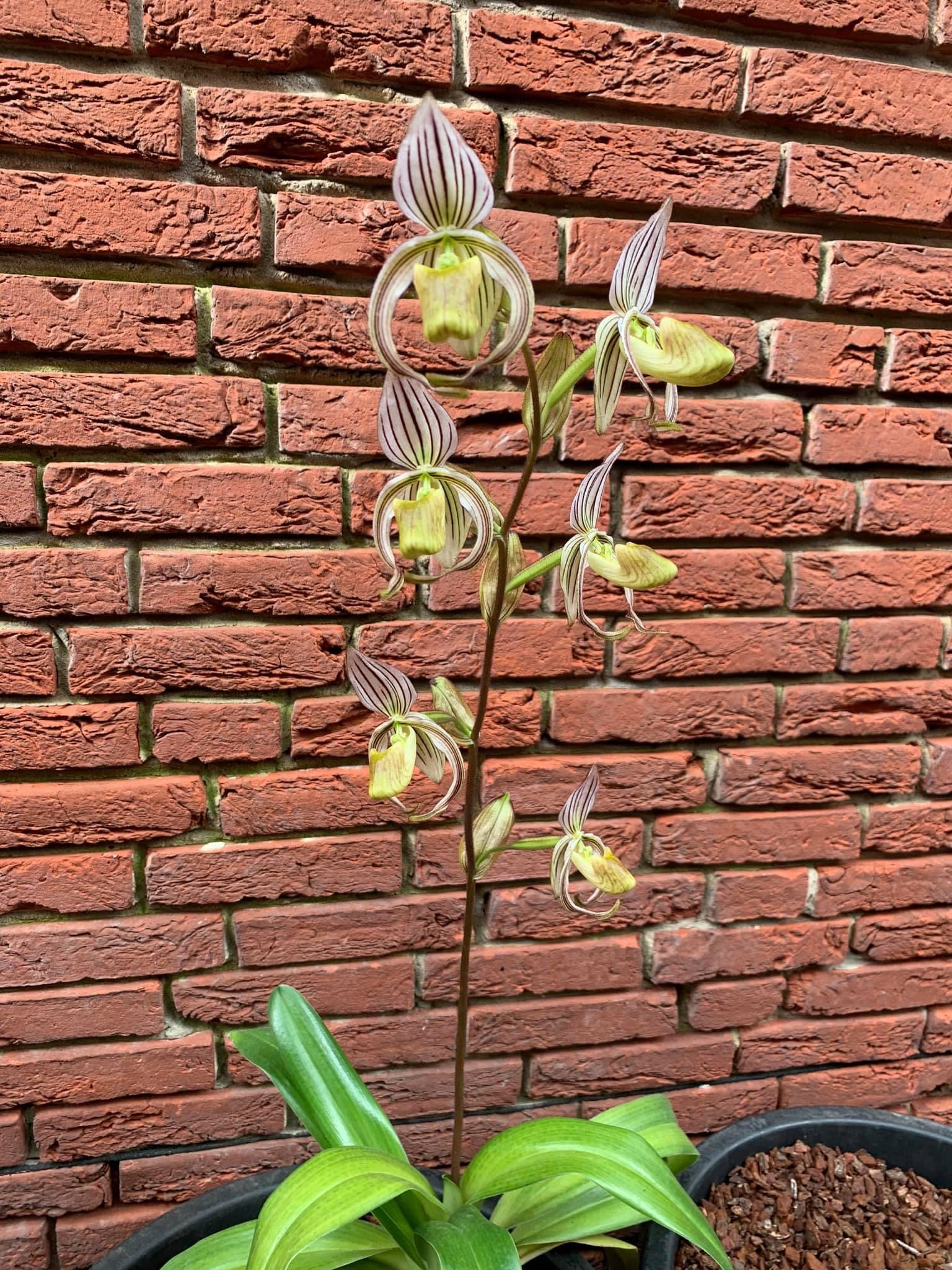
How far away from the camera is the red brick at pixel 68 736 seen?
0.93m

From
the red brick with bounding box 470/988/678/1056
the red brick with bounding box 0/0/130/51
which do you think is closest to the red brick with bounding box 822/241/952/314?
the red brick with bounding box 0/0/130/51

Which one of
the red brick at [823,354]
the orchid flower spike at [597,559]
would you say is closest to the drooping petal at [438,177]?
the orchid flower spike at [597,559]

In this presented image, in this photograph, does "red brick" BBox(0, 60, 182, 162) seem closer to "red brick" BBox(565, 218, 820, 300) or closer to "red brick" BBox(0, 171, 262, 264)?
"red brick" BBox(0, 171, 262, 264)

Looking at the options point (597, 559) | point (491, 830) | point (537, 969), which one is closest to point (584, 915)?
Answer: point (537, 969)

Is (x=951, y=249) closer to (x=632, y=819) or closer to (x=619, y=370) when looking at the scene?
(x=619, y=370)

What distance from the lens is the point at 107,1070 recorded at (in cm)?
100

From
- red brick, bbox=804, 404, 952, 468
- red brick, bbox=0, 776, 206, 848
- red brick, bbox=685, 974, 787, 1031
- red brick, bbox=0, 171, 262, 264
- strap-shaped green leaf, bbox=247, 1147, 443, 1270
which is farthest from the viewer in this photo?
red brick, bbox=685, 974, 787, 1031

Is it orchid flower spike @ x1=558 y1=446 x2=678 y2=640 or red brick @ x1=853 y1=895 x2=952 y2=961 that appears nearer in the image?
orchid flower spike @ x1=558 y1=446 x2=678 y2=640

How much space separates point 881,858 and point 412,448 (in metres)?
0.97

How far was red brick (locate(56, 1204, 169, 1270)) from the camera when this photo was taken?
103 centimetres

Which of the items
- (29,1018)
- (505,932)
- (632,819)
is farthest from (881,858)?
(29,1018)

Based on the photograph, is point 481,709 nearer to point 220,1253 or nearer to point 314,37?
point 220,1253

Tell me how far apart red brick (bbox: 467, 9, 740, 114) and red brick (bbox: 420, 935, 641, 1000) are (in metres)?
1.07

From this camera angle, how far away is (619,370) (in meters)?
0.69
